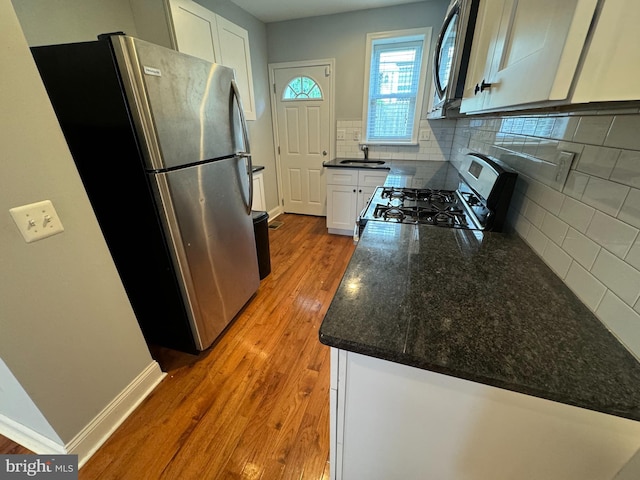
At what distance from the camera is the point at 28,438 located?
1188 mm

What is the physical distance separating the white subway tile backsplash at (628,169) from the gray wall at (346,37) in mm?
2987

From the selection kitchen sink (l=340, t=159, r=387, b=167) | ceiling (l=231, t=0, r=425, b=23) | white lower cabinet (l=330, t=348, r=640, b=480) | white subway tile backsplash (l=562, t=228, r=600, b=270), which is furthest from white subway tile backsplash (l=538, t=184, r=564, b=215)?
ceiling (l=231, t=0, r=425, b=23)

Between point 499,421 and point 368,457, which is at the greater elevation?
point 499,421

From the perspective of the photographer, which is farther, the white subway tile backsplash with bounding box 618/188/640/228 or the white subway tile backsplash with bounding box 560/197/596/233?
the white subway tile backsplash with bounding box 560/197/596/233

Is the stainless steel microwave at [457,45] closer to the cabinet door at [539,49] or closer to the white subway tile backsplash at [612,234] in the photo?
the cabinet door at [539,49]

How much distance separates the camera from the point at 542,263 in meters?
0.93

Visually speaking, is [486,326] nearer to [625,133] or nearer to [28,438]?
[625,133]

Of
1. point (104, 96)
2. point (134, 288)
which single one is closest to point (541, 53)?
point (104, 96)

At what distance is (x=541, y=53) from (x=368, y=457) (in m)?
1.15

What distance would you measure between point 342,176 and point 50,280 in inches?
104

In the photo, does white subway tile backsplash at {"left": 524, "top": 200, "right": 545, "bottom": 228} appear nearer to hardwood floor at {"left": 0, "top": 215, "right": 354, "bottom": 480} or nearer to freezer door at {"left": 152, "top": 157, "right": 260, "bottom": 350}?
hardwood floor at {"left": 0, "top": 215, "right": 354, "bottom": 480}

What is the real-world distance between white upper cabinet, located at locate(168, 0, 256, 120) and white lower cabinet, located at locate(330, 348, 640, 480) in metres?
2.60

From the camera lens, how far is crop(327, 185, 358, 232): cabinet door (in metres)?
3.18

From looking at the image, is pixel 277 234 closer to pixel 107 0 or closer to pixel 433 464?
pixel 107 0
